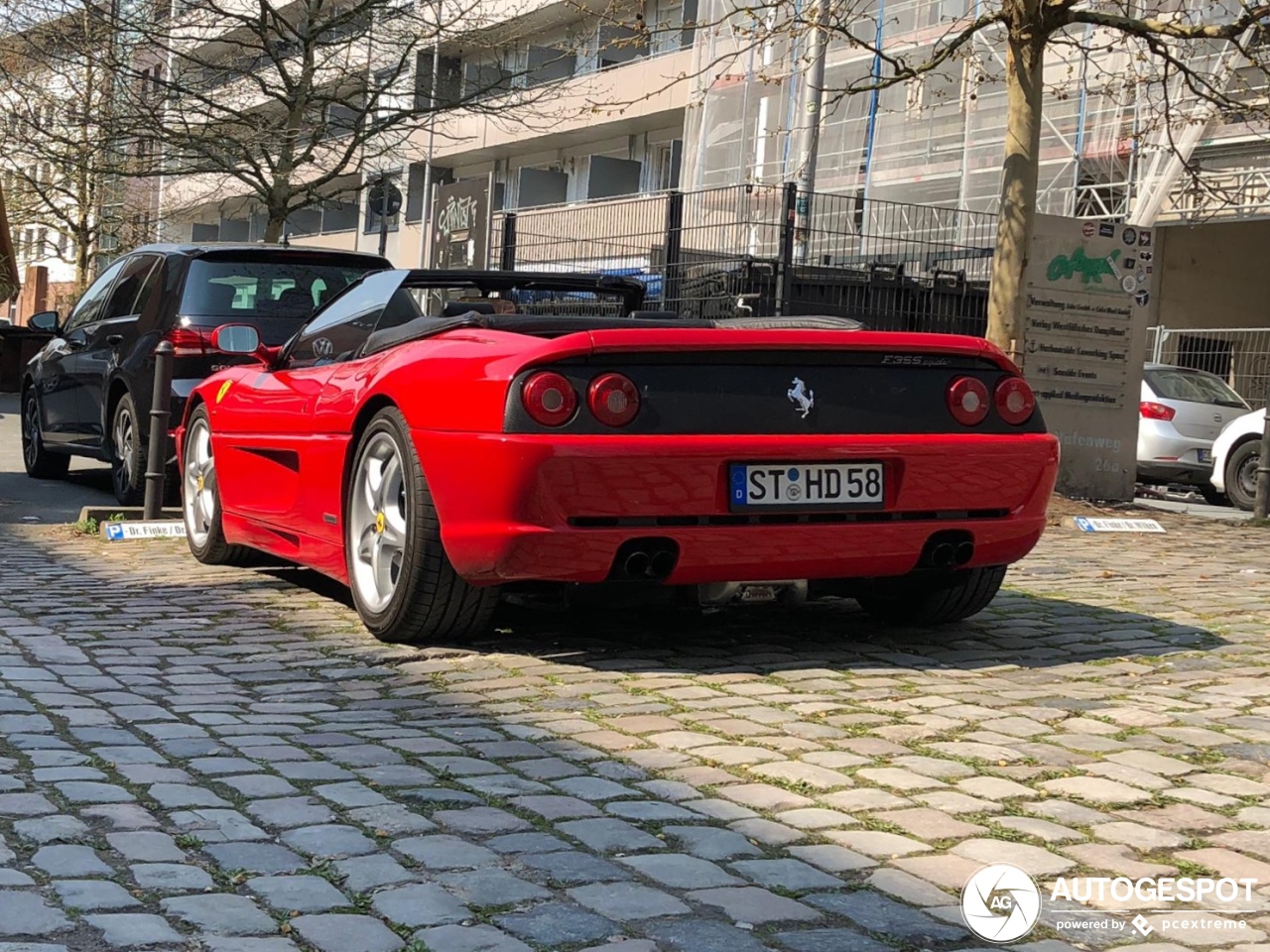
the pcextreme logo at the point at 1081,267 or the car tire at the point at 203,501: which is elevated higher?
the pcextreme logo at the point at 1081,267

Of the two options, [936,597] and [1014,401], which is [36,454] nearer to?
[936,597]

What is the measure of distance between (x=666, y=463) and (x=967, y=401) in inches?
44.2

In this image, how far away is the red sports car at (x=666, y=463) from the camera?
16.2 ft

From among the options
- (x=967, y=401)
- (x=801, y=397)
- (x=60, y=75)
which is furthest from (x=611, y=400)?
(x=60, y=75)

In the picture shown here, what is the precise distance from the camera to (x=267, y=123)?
2348cm

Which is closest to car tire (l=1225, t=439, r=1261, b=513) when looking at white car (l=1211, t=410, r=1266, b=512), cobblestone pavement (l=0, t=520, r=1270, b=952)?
white car (l=1211, t=410, r=1266, b=512)

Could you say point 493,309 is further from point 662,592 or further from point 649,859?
point 649,859

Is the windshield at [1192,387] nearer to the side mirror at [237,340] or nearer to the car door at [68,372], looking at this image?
the car door at [68,372]

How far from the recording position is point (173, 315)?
34.2 ft

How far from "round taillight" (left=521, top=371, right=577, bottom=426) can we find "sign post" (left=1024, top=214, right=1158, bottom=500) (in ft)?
30.2

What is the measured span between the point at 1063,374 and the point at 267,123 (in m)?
13.4

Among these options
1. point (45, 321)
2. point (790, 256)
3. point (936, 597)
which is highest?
point (790, 256)

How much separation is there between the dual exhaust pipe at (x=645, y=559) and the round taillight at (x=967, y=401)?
1.07 m

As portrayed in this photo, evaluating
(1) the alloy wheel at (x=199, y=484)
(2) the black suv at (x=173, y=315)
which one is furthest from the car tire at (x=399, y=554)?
(2) the black suv at (x=173, y=315)
